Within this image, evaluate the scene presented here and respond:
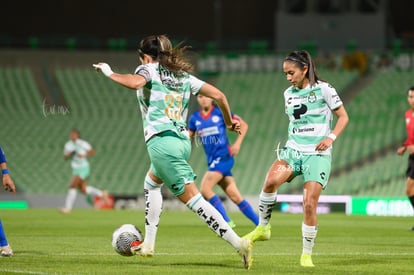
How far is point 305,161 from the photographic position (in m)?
10.5

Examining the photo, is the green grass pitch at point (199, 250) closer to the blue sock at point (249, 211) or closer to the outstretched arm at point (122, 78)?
the blue sock at point (249, 211)

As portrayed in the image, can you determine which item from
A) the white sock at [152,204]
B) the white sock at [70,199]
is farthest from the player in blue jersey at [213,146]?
the white sock at [70,199]

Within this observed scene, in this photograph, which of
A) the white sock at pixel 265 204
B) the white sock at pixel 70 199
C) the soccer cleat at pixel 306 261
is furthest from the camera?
the white sock at pixel 70 199

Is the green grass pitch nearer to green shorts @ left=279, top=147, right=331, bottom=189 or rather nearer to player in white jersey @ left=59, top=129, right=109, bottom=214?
green shorts @ left=279, top=147, right=331, bottom=189

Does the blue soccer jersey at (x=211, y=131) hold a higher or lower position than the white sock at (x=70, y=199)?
higher

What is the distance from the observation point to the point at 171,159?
9.81 m

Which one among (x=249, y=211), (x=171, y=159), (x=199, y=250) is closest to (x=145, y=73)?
(x=171, y=159)

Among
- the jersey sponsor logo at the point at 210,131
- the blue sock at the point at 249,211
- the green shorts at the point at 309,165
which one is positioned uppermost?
the green shorts at the point at 309,165

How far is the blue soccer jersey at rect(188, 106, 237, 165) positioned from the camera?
55.6ft

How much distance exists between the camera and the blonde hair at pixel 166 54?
32.6 feet

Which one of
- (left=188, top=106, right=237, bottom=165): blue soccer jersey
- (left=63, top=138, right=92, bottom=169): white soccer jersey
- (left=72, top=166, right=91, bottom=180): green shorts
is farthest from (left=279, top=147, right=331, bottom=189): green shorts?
(left=63, top=138, right=92, bottom=169): white soccer jersey

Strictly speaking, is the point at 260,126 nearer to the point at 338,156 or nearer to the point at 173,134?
the point at 338,156

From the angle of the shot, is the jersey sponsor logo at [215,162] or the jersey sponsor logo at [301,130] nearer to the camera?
the jersey sponsor logo at [301,130]

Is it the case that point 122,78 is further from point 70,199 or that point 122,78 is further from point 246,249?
point 70,199
